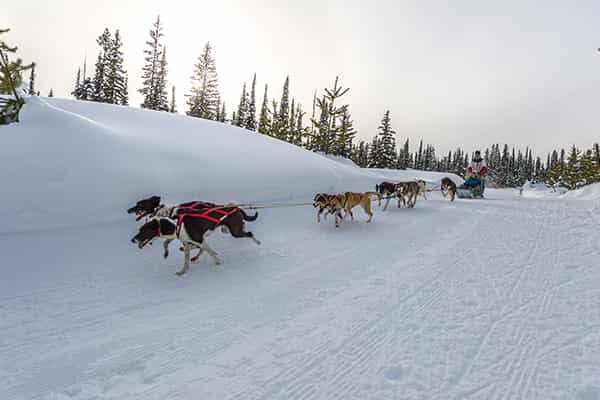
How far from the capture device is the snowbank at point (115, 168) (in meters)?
4.52

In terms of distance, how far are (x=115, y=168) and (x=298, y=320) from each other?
184 inches

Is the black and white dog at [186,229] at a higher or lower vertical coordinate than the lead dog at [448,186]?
lower

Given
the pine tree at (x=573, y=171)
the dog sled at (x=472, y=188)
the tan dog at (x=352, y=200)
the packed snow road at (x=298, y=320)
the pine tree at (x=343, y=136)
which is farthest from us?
the pine tree at (x=573, y=171)

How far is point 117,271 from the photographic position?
3902 mm

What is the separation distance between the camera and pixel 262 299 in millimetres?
3225

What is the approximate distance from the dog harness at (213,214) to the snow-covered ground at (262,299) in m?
0.68

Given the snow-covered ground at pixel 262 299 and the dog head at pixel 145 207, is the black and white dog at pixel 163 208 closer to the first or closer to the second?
the dog head at pixel 145 207

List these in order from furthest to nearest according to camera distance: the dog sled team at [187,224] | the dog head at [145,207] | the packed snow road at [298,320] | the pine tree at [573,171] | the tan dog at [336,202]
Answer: the pine tree at [573,171] < the tan dog at [336,202] < the dog head at [145,207] < the dog sled team at [187,224] < the packed snow road at [298,320]

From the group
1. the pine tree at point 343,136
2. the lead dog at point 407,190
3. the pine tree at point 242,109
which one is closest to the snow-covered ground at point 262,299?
the lead dog at point 407,190

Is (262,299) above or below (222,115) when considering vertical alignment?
below

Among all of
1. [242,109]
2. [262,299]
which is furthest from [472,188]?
[242,109]

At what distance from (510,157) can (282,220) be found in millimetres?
107786

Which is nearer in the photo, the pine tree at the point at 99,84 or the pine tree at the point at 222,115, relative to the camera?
the pine tree at the point at 99,84

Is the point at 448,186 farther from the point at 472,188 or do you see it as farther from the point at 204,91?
the point at 204,91
